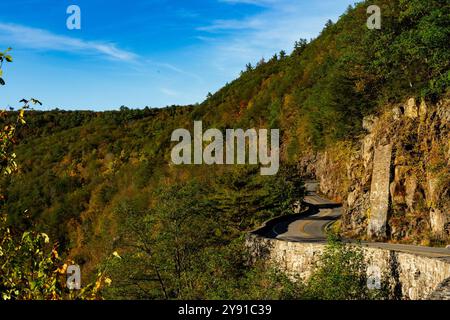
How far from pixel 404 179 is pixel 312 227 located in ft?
31.7

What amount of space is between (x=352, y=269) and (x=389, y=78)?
72.9 feet

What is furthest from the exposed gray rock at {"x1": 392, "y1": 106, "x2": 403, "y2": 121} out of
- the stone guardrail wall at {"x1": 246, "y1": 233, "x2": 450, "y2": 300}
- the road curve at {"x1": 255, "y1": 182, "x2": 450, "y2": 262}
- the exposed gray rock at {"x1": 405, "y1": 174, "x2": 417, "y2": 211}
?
the stone guardrail wall at {"x1": 246, "y1": 233, "x2": 450, "y2": 300}

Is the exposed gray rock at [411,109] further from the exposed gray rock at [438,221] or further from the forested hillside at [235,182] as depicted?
the exposed gray rock at [438,221]

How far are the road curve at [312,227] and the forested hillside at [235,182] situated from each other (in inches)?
91.1

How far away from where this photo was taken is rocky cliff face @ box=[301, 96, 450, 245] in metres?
29.3

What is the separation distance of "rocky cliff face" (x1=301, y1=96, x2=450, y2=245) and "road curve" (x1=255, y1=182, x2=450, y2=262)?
6.99 ft

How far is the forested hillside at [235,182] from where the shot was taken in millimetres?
30594

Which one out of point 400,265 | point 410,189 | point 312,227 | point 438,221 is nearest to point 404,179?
point 410,189

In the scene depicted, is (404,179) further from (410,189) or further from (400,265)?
(400,265)

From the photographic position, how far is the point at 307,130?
2842 inches

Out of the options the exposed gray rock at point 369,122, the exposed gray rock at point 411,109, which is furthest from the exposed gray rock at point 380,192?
the exposed gray rock at point 369,122

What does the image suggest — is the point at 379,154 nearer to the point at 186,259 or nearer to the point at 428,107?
the point at 428,107

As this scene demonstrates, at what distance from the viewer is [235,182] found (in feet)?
139

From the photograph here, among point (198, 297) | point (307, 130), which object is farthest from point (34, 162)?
point (198, 297)
